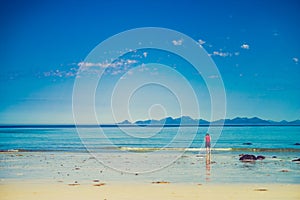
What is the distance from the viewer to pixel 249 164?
890 inches

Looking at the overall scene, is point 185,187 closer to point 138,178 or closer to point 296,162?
point 138,178

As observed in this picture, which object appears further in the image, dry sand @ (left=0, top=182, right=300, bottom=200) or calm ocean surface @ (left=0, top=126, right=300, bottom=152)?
calm ocean surface @ (left=0, top=126, right=300, bottom=152)

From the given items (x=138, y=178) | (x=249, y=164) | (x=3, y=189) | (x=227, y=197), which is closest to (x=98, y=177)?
(x=138, y=178)

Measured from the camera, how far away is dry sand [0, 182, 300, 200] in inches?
525

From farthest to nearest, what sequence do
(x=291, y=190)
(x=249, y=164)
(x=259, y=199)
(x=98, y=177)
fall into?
1. (x=249, y=164)
2. (x=98, y=177)
3. (x=291, y=190)
4. (x=259, y=199)

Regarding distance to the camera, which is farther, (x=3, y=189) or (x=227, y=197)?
(x=3, y=189)

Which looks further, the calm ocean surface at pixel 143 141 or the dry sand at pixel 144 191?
the calm ocean surface at pixel 143 141

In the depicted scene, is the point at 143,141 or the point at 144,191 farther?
the point at 143,141

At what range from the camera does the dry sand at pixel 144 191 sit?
13.3m

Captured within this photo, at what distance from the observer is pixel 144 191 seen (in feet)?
46.9

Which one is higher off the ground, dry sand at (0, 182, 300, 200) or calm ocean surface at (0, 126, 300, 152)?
calm ocean surface at (0, 126, 300, 152)

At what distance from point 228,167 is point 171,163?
11.2ft

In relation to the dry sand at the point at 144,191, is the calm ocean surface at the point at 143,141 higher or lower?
higher

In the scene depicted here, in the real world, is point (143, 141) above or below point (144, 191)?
above
